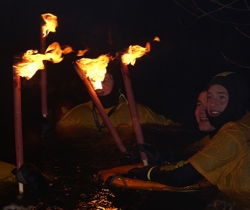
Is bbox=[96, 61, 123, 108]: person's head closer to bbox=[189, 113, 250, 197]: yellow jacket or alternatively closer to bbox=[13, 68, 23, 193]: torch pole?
bbox=[13, 68, 23, 193]: torch pole

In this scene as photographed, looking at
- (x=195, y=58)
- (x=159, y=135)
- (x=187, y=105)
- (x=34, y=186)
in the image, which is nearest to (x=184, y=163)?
(x=34, y=186)

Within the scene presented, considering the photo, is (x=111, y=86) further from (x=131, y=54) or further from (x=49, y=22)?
(x=131, y=54)

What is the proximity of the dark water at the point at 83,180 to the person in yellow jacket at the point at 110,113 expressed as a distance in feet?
0.99

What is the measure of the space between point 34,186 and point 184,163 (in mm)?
1581

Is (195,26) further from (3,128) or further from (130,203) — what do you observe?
(130,203)

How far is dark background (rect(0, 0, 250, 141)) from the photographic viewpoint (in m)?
14.9

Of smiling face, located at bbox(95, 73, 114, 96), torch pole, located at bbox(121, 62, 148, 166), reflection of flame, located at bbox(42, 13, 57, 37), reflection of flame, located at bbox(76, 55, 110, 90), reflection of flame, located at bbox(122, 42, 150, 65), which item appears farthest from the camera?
smiling face, located at bbox(95, 73, 114, 96)

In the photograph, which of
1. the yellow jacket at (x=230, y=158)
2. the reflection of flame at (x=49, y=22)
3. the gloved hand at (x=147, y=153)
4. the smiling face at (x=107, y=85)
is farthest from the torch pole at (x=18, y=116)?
the smiling face at (x=107, y=85)

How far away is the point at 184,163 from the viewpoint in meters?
4.63

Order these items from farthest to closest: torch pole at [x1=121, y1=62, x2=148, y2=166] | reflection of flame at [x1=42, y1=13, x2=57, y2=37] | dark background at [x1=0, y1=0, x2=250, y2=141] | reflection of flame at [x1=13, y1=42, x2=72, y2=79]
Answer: dark background at [x1=0, y1=0, x2=250, y2=141] < reflection of flame at [x1=42, y1=13, x2=57, y2=37] < torch pole at [x1=121, y1=62, x2=148, y2=166] < reflection of flame at [x1=13, y1=42, x2=72, y2=79]

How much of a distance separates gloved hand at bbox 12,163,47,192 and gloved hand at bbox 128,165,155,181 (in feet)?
3.61

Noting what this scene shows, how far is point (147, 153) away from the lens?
17.2ft

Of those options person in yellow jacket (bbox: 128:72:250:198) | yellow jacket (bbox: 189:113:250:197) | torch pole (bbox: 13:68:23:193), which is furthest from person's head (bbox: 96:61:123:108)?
yellow jacket (bbox: 189:113:250:197)

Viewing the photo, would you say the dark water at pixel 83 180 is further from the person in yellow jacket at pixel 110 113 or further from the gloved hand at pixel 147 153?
the gloved hand at pixel 147 153
